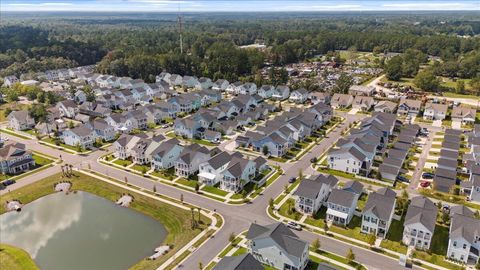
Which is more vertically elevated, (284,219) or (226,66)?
(226,66)

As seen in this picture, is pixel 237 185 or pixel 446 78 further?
pixel 446 78

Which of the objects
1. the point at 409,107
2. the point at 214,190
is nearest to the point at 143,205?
the point at 214,190

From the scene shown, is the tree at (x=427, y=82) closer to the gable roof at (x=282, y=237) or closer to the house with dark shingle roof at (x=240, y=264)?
the gable roof at (x=282, y=237)

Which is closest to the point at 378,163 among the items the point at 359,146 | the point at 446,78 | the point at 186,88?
the point at 359,146

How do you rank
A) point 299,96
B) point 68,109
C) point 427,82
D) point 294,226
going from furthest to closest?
1. point 427,82
2. point 299,96
3. point 68,109
4. point 294,226

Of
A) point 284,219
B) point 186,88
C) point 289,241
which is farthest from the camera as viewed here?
point 186,88

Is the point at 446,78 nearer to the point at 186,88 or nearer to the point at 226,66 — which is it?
the point at 226,66

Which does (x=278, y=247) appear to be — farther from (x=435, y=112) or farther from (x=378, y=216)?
(x=435, y=112)

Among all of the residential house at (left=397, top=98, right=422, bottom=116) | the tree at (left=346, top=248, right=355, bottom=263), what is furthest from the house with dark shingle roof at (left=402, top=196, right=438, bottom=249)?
the residential house at (left=397, top=98, right=422, bottom=116)
